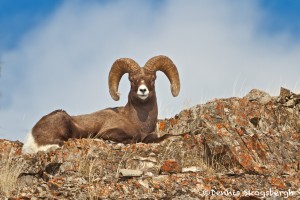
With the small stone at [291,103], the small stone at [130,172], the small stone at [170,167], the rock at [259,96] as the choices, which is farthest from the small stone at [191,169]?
the small stone at [291,103]

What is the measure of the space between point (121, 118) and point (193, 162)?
422cm

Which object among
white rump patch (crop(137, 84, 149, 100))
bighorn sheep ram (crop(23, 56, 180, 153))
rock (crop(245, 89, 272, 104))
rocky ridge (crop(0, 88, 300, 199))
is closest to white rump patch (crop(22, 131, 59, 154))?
bighorn sheep ram (crop(23, 56, 180, 153))

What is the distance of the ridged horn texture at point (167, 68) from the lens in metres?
17.0

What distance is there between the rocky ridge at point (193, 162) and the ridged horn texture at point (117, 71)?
1.97m

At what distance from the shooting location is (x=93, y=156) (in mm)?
12914

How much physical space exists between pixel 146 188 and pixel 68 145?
294 cm

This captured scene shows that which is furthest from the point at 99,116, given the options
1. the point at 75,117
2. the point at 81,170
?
the point at 81,170

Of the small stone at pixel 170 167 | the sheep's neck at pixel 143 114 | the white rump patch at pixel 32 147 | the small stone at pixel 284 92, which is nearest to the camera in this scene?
the small stone at pixel 170 167

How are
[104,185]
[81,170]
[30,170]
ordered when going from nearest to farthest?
[104,185]
[81,170]
[30,170]

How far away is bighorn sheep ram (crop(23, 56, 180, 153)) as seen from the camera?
50.9 ft

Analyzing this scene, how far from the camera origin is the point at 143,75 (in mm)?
16625

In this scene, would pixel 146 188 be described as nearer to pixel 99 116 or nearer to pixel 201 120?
pixel 201 120

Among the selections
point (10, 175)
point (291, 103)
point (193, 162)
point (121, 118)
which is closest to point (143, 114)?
point (121, 118)

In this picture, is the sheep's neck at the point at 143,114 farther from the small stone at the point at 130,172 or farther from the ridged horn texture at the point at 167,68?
the small stone at the point at 130,172
